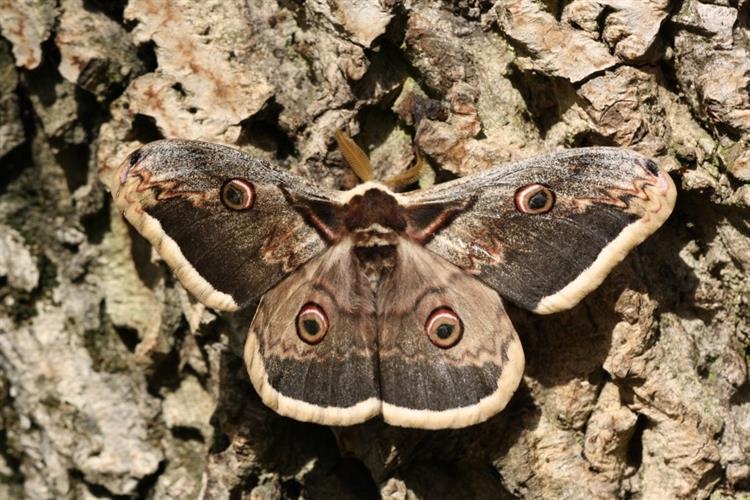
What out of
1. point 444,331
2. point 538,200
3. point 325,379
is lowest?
point 325,379

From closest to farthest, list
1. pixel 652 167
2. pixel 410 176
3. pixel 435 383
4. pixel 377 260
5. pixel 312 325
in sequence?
pixel 652 167, pixel 435 383, pixel 312 325, pixel 377 260, pixel 410 176

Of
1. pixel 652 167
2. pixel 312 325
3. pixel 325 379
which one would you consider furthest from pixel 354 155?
pixel 652 167

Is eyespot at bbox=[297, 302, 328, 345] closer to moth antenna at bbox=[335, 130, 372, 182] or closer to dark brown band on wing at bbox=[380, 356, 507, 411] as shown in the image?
dark brown band on wing at bbox=[380, 356, 507, 411]

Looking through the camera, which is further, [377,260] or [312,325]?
[377,260]

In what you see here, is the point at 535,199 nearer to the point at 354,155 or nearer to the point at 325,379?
the point at 354,155

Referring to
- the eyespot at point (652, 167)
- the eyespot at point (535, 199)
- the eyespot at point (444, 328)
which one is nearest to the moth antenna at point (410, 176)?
the eyespot at point (535, 199)

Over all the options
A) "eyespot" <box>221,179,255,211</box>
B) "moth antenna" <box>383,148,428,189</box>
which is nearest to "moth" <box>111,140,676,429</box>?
"eyespot" <box>221,179,255,211</box>

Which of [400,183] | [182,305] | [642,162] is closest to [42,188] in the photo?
[182,305]

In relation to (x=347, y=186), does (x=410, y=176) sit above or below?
above
